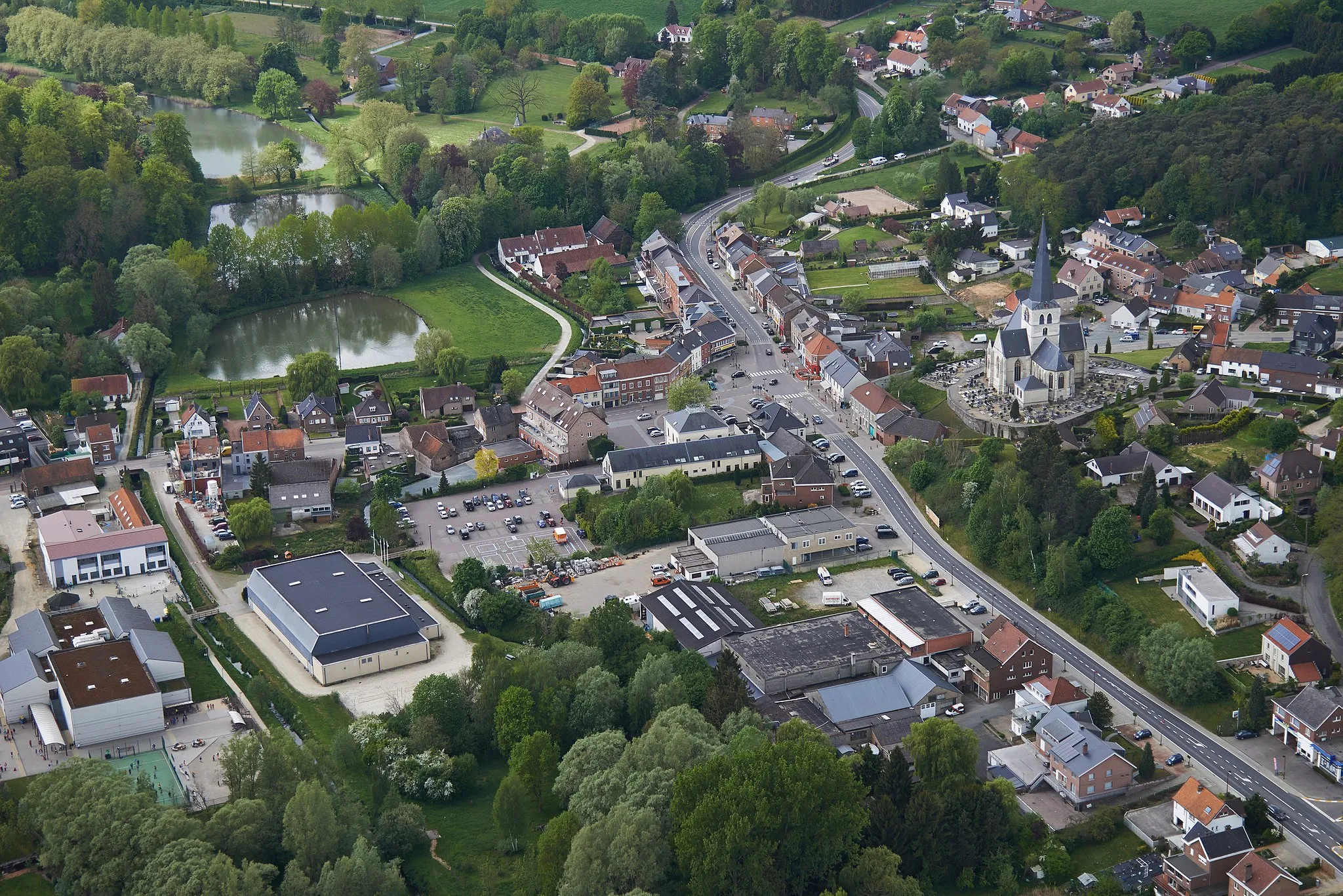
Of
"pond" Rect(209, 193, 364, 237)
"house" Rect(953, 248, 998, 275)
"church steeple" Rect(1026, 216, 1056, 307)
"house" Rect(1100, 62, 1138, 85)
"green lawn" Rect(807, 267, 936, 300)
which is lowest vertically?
"pond" Rect(209, 193, 364, 237)

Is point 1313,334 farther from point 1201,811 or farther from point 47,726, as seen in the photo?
point 47,726

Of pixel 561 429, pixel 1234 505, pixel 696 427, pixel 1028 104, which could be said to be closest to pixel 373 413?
pixel 561 429

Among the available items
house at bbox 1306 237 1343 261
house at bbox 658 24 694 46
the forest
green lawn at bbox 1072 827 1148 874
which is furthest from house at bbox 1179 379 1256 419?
house at bbox 658 24 694 46

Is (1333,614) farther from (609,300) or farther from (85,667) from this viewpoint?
(609,300)

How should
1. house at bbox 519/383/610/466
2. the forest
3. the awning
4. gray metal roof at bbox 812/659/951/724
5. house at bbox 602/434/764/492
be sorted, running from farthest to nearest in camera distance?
1. the forest
2. house at bbox 519/383/610/466
3. house at bbox 602/434/764/492
4. gray metal roof at bbox 812/659/951/724
5. the awning

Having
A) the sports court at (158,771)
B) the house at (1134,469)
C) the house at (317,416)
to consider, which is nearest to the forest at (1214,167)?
the house at (1134,469)

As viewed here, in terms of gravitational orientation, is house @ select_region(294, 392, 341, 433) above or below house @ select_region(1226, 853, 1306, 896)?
below

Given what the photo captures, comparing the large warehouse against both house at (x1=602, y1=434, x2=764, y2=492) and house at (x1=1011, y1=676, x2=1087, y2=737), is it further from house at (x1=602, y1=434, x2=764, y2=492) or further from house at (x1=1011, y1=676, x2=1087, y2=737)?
house at (x1=1011, y1=676, x2=1087, y2=737)
